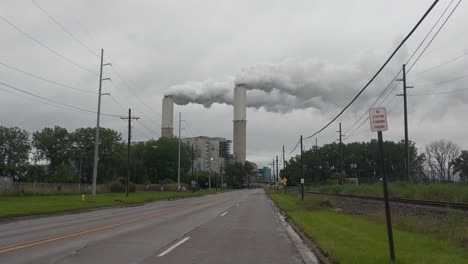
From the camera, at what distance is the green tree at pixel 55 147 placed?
440 feet

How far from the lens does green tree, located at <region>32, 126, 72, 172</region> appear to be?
134000 mm

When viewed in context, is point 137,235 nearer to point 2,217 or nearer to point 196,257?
point 196,257

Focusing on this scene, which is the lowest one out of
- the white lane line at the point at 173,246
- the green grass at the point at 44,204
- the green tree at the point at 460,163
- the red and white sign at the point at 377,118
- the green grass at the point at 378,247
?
the white lane line at the point at 173,246

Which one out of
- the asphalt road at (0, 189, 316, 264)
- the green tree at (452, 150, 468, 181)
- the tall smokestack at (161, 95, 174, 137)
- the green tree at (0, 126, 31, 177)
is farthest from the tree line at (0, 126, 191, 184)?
the asphalt road at (0, 189, 316, 264)

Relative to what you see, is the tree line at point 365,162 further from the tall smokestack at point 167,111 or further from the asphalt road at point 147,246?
the asphalt road at point 147,246

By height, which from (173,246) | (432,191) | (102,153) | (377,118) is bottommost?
(173,246)

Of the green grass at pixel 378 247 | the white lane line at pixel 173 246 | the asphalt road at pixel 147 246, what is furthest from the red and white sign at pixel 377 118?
the white lane line at pixel 173 246

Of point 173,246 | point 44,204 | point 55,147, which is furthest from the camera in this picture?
point 55,147

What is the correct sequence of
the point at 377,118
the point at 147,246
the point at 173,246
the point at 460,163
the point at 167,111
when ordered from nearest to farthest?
the point at 377,118 < the point at 147,246 < the point at 173,246 < the point at 167,111 < the point at 460,163

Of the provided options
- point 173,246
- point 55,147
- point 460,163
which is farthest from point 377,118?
point 55,147

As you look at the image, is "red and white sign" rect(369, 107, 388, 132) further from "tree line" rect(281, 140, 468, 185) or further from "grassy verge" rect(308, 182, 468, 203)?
"tree line" rect(281, 140, 468, 185)

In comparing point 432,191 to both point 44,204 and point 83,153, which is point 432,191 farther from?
point 83,153

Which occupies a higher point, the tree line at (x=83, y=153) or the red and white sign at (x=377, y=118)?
the tree line at (x=83, y=153)

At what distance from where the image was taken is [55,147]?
443 feet
